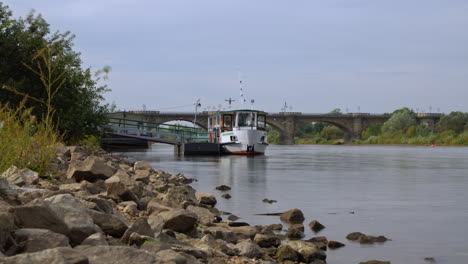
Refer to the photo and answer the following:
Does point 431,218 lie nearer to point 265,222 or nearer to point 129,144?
point 265,222

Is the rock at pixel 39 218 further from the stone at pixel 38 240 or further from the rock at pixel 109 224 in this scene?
the rock at pixel 109 224

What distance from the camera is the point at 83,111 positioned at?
23109 mm

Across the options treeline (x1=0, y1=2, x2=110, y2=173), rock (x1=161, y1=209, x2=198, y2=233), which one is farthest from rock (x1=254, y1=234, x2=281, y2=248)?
treeline (x1=0, y1=2, x2=110, y2=173)

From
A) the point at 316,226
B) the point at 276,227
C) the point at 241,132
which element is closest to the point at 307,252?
the point at 276,227

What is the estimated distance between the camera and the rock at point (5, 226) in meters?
3.85

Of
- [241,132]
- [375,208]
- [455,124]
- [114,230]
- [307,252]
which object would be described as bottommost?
[375,208]

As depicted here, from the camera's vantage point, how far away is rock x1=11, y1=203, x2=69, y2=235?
4.28 meters

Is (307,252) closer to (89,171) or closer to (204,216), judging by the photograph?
(204,216)

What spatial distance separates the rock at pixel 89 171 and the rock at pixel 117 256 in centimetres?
576

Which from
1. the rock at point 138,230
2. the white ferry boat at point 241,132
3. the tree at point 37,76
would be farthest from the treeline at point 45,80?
the white ferry boat at point 241,132

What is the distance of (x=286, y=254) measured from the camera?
6.44 meters

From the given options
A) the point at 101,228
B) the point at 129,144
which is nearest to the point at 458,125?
the point at 129,144

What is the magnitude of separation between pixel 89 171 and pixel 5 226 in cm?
539

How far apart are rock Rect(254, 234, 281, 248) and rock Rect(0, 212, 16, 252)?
3.68 meters
